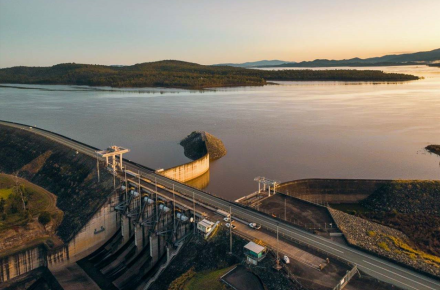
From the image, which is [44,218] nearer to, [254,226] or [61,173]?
[61,173]

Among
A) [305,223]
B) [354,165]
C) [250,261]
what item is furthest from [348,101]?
[250,261]

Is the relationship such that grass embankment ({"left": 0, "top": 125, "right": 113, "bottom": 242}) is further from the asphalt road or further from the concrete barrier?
the asphalt road

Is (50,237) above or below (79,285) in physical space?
above

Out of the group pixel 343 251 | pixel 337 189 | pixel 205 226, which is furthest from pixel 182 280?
pixel 337 189

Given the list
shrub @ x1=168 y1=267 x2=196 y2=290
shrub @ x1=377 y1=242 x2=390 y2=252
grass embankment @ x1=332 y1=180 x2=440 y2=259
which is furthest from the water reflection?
shrub @ x1=377 y1=242 x2=390 y2=252

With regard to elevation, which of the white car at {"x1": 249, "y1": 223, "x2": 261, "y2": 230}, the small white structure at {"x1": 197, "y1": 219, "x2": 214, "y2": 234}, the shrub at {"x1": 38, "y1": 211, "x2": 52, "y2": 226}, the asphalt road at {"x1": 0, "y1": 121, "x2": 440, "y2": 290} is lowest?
the shrub at {"x1": 38, "y1": 211, "x2": 52, "y2": 226}

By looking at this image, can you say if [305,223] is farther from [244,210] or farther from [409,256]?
[409,256]
